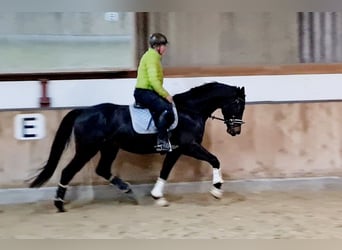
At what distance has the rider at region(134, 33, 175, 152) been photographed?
13.0ft

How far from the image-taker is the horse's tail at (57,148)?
4039 mm

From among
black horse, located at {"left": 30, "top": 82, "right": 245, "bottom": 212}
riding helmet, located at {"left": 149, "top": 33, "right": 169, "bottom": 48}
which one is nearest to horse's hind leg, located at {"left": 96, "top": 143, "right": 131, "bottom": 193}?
black horse, located at {"left": 30, "top": 82, "right": 245, "bottom": 212}

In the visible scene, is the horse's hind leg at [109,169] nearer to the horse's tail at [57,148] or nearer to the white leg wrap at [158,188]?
the white leg wrap at [158,188]

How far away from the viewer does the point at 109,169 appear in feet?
13.9

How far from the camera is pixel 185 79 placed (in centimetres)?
460

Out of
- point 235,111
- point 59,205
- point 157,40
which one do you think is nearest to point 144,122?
point 157,40

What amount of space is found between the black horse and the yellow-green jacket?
0.25 meters

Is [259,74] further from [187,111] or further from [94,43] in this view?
[94,43]

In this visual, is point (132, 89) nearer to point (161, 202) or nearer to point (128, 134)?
point (128, 134)

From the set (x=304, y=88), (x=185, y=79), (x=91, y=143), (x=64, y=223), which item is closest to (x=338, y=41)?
(x=304, y=88)

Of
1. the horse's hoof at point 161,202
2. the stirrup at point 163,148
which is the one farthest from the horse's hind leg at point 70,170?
the horse's hoof at point 161,202

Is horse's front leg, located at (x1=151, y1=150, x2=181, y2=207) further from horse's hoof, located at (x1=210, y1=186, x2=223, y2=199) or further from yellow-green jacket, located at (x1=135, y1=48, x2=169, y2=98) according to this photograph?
yellow-green jacket, located at (x1=135, y1=48, x2=169, y2=98)

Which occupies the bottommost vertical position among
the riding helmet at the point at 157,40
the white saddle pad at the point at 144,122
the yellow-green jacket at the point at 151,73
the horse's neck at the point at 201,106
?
the white saddle pad at the point at 144,122

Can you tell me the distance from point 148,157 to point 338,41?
195cm
